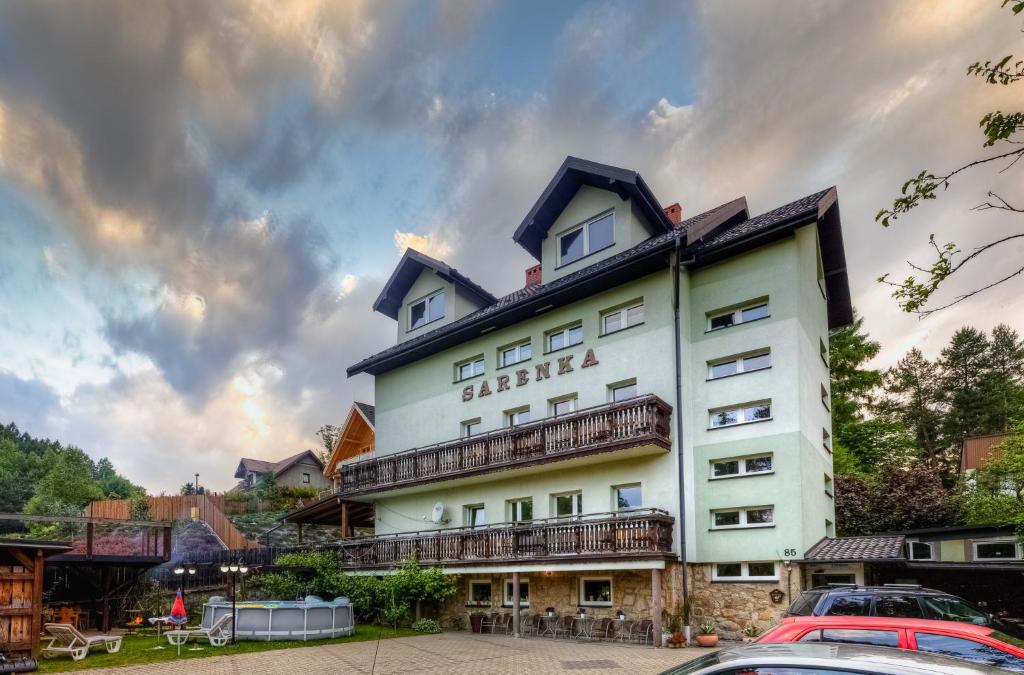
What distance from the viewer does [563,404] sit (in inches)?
805

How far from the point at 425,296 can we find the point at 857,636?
70.1 ft

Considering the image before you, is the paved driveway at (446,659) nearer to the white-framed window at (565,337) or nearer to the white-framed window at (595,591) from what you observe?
the white-framed window at (595,591)

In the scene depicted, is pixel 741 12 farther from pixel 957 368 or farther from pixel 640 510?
pixel 957 368

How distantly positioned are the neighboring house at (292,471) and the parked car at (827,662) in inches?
Result: 2045

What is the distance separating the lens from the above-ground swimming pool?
1762 cm

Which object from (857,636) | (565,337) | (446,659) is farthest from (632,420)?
(857,636)

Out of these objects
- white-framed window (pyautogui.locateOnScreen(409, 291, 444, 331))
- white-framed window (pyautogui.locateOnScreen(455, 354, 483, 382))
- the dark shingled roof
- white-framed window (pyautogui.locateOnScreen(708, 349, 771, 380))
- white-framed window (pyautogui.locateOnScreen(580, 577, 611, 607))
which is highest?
white-framed window (pyautogui.locateOnScreen(409, 291, 444, 331))

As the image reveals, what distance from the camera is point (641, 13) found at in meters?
15.0

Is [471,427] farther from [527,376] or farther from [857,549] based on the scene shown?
[857,549]

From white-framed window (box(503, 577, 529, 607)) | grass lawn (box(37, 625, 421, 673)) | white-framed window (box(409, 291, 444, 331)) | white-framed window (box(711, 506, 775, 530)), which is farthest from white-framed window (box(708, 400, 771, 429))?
white-framed window (box(409, 291, 444, 331))

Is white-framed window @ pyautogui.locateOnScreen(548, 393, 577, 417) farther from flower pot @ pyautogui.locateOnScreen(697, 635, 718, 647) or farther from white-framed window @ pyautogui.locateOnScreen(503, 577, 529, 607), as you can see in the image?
flower pot @ pyautogui.locateOnScreen(697, 635, 718, 647)

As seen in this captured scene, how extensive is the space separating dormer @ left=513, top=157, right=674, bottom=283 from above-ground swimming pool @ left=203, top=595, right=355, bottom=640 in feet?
41.3

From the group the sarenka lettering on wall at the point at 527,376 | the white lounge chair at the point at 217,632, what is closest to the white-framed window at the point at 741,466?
the sarenka lettering on wall at the point at 527,376

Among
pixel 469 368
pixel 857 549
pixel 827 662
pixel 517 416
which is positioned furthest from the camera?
pixel 469 368
